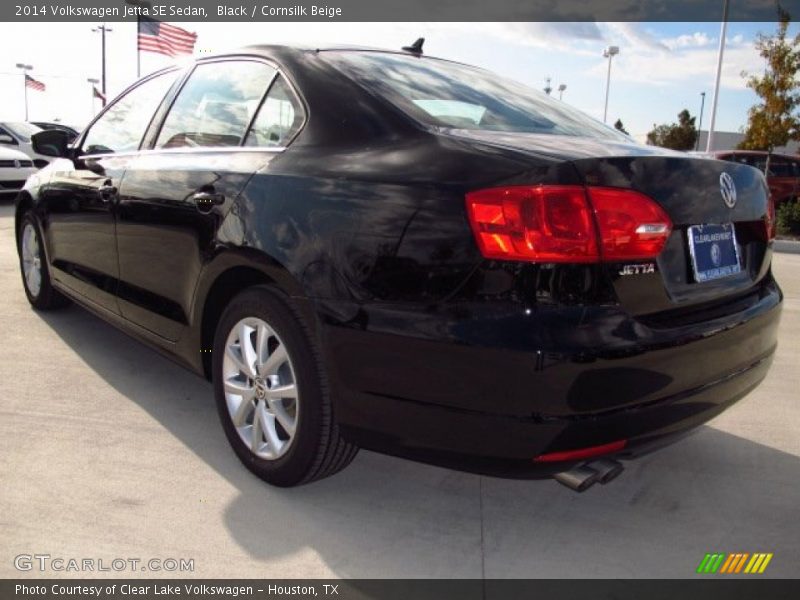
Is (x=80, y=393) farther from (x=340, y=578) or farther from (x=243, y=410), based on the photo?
(x=340, y=578)

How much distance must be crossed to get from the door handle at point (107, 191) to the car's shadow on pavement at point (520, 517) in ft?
3.92

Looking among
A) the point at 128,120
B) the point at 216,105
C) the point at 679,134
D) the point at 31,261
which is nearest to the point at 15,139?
the point at 31,261

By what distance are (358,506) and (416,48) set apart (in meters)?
2.10

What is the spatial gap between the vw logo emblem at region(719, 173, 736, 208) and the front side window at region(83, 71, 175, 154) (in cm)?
249

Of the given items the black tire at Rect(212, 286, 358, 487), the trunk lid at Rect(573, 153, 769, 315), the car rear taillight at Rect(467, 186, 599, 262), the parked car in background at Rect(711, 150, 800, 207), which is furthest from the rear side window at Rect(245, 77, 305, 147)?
the parked car in background at Rect(711, 150, 800, 207)

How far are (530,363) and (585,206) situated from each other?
0.45 m

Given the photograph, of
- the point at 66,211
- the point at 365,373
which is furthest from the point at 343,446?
the point at 66,211

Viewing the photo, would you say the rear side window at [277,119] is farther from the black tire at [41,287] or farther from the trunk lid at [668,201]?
the black tire at [41,287]

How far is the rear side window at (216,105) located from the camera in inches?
111

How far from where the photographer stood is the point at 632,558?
2.26 metres

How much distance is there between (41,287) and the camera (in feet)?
15.8

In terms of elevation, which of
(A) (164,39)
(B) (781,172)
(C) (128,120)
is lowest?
(B) (781,172)

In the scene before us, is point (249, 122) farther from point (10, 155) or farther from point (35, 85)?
point (35, 85)

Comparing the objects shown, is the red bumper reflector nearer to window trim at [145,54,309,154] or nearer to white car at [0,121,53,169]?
window trim at [145,54,309,154]
